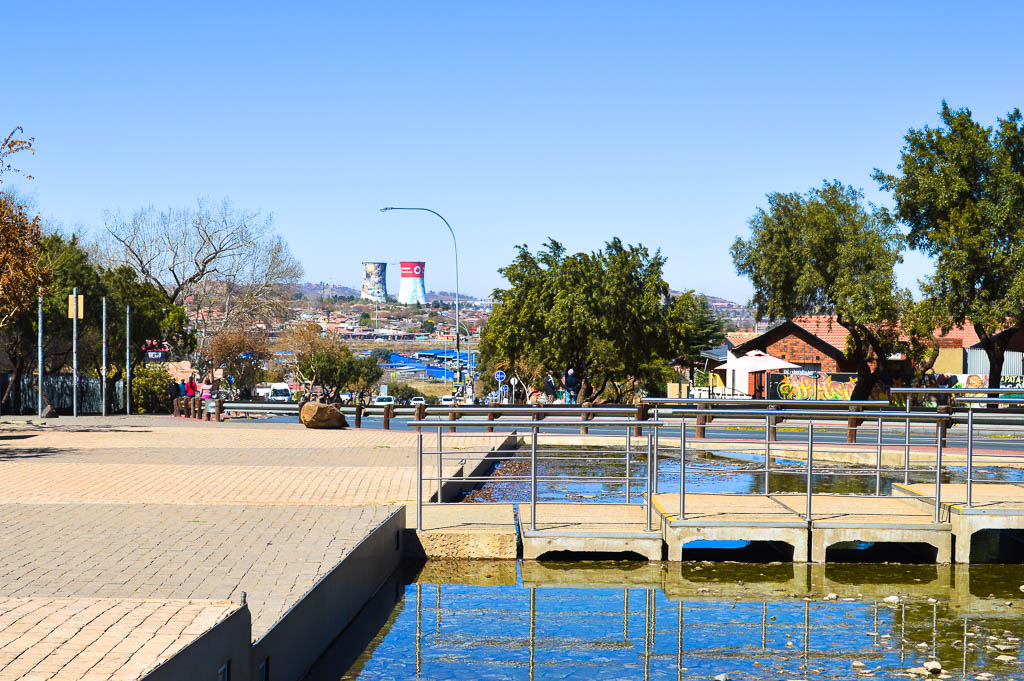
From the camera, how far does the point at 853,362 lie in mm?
65062

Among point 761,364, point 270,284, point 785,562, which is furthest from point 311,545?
point 270,284

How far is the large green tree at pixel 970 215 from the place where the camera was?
4206cm

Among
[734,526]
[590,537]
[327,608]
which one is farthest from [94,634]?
[734,526]

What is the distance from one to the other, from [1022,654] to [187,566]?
674 centimetres

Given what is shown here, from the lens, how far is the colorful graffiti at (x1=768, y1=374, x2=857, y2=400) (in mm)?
63750

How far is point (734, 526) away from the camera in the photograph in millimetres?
11992

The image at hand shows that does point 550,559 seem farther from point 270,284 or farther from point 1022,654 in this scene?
point 270,284

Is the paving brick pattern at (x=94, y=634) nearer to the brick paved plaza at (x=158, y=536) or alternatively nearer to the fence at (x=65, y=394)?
the brick paved plaza at (x=158, y=536)

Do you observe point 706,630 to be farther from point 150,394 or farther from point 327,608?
point 150,394

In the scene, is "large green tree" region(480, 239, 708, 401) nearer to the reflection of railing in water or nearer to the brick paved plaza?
the brick paved plaza

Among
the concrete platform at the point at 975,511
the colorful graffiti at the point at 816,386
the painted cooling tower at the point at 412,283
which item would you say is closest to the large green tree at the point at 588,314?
the colorful graffiti at the point at 816,386

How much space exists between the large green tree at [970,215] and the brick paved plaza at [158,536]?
87.5 ft

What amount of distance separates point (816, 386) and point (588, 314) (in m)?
21.8

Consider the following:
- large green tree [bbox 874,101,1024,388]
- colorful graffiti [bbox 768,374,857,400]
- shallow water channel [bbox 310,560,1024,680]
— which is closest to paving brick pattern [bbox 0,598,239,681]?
shallow water channel [bbox 310,560,1024,680]
